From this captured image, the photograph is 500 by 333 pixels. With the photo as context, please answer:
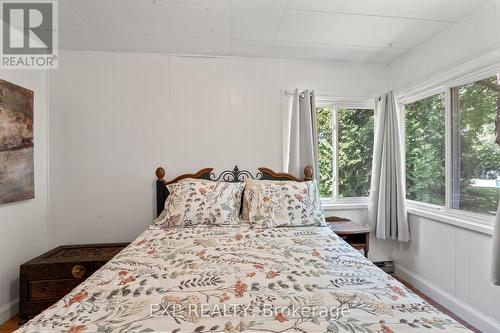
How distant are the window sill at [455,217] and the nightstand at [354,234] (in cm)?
56

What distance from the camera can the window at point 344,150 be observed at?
2.91 meters

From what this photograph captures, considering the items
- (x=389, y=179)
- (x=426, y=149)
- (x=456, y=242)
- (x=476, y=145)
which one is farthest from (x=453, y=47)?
(x=456, y=242)

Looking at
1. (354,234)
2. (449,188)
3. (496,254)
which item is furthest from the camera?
(354,234)

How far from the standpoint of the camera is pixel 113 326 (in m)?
0.82

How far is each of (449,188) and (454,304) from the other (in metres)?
0.95

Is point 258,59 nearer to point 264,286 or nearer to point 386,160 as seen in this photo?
point 386,160

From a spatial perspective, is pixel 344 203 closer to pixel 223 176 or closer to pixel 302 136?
pixel 302 136

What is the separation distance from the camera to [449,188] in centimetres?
222

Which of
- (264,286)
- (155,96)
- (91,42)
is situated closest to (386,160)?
A: (264,286)

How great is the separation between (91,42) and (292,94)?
2010 millimetres

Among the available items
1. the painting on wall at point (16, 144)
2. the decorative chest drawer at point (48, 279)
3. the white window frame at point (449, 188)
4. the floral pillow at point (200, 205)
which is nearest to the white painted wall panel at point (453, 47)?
the white window frame at point (449, 188)

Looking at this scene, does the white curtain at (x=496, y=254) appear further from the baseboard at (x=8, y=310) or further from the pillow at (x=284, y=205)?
the baseboard at (x=8, y=310)

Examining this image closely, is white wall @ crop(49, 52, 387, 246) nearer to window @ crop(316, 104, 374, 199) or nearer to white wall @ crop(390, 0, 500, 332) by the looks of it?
window @ crop(316, 104, 374, 199)

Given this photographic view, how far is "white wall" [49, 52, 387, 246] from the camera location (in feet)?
8.19
